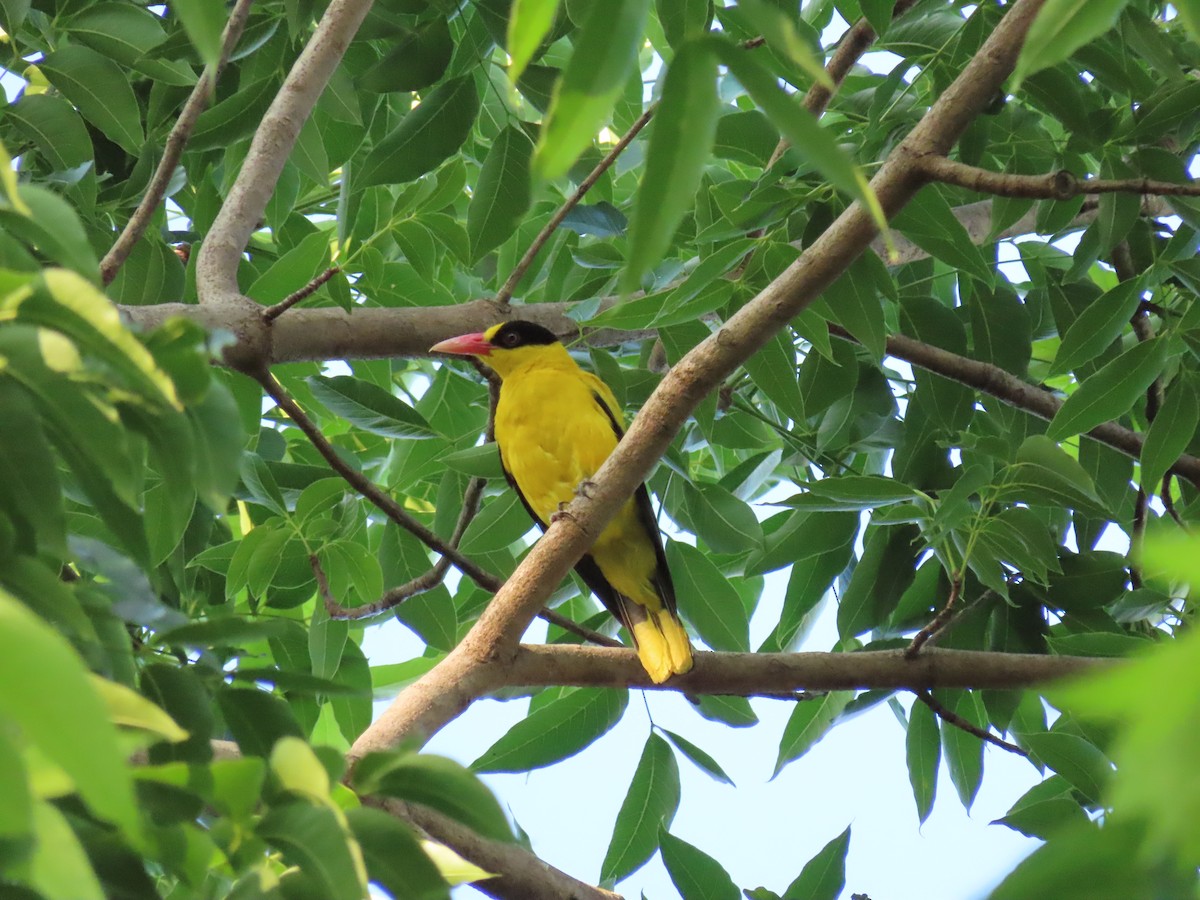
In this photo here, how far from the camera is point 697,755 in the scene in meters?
3.04

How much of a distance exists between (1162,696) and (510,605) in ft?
6.33

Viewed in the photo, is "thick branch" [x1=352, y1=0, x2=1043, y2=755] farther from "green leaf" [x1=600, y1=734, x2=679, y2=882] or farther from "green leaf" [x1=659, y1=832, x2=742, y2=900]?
"green leaf" [x1=600, y1=734, x2=679, y2=882]

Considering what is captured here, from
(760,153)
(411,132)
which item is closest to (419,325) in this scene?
(411,132)

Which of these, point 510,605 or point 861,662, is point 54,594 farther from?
point 861,662

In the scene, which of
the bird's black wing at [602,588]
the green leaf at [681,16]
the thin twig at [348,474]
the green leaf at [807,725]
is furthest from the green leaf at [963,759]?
the green leaf at [681,16]

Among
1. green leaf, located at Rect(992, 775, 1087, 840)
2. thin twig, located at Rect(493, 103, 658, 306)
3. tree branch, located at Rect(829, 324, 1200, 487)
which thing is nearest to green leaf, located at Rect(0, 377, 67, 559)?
green leaf, located at Rect(992, 775, 1087, 840)

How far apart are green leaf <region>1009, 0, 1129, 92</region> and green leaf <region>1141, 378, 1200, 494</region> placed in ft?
5.97

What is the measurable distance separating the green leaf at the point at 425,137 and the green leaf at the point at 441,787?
6.56ft

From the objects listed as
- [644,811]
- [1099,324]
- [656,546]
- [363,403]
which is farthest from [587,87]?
[656,546]

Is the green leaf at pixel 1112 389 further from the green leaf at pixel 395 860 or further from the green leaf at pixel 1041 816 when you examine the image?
the green leaf at pixel 395 860

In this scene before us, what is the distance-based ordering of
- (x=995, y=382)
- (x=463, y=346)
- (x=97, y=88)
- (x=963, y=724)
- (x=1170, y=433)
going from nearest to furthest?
(x=1170, y=433), (x=97, y=88), (x=963, y=724), (x=995, y=382), (x=463, y=346)

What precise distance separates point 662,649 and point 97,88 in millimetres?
1866

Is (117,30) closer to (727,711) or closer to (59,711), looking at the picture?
(727,711)

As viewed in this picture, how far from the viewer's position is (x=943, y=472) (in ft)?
10.5
